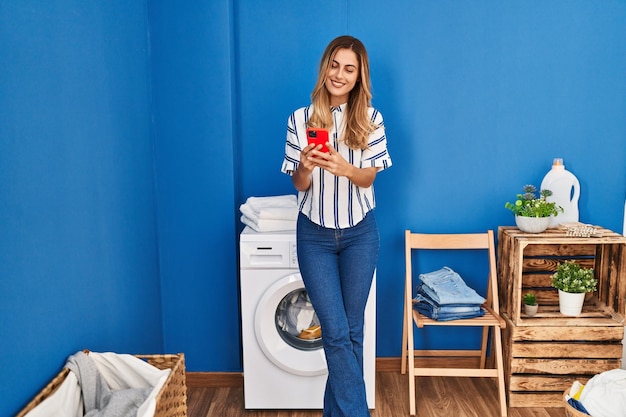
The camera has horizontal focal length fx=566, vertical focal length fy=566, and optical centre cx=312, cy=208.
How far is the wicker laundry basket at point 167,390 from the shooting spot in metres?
1.64

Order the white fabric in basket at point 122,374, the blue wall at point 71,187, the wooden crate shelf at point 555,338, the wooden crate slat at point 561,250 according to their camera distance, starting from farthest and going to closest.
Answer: the wooden crate slat at point 561,250 < the wooden crate shelf at point 555,338 < the white fabric in basket at point 122,374 < the blue wall at point 71,187

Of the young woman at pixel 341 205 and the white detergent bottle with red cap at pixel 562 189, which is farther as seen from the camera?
the white detergent bottle with red cap at pixel 562 189

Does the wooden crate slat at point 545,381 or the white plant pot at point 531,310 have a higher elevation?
the white plant pot at point 531,310

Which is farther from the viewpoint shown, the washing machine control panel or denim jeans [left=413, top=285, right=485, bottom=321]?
denim jeans [left=413, top=285, right=485, bottom=321]

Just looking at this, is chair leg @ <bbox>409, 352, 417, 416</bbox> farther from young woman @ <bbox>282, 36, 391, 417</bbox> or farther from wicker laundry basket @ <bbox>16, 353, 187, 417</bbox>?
wicker laundry basket @ <bbox>16, 353, 187, 417</bbox>

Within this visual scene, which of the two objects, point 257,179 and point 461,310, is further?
point 257,179

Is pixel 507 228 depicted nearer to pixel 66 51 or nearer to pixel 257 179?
pixel 257 179

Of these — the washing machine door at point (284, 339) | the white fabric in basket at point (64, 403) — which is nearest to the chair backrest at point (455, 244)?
the washing machine door at point (284, 339)

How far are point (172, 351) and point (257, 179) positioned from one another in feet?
3.29

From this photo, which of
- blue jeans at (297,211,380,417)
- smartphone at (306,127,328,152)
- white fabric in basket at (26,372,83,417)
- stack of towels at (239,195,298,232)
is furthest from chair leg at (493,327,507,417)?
white fabric in basket at (26,372,83,417)

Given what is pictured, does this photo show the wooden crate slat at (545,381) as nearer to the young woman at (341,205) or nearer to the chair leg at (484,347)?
the chair leg at (484,347)

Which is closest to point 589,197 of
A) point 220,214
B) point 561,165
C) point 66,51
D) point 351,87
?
point 561,165

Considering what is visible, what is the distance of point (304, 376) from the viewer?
266 centimetres

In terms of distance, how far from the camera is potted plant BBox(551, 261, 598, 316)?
271 centimetres
